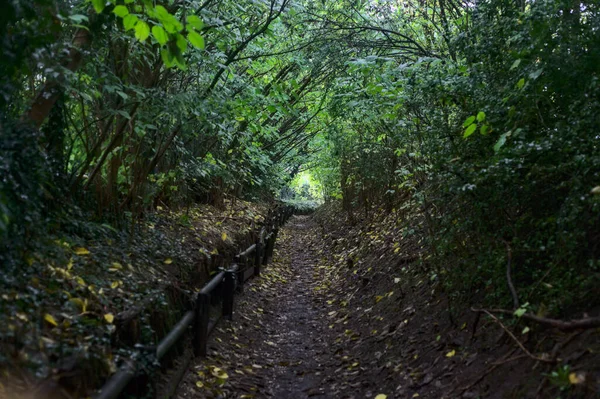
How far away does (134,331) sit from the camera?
13.8 feet

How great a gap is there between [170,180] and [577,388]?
729cm

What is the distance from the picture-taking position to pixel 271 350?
698 cm

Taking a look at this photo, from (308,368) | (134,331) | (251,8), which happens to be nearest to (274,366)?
(308,368)

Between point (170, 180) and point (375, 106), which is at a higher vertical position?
point (375, 106)

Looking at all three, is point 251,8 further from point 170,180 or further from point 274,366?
point 274,366

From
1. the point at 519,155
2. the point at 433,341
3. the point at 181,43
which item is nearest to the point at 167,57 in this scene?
the point at 181,43

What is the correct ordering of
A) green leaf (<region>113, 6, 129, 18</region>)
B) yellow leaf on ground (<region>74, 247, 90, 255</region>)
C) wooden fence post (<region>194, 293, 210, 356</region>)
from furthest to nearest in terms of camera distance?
wooden fence post (<region>194, 293, 210, 356</region>) → yellow leaf on ground (<region>74, 247, 90, 255</region>) → green leaf (<region>113, 6, 129, 18</region>)

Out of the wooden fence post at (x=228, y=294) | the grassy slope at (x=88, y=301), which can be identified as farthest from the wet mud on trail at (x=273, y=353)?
the grassy slope at (x=88, y=301)

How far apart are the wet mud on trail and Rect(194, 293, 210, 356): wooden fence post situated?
0.13m

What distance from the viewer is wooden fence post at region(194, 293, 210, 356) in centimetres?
574

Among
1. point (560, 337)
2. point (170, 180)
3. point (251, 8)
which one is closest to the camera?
point (560, 337)

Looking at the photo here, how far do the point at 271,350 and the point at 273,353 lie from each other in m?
0.11

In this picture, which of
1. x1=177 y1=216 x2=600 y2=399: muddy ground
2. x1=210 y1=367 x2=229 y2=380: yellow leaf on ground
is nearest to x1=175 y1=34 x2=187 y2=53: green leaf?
x1=177 y1=216 x2=600 y2=399: muddy ground

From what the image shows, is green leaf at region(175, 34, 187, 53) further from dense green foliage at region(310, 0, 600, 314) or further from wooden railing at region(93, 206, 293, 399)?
dense green foliage at region(310, 0, 600, 314)
